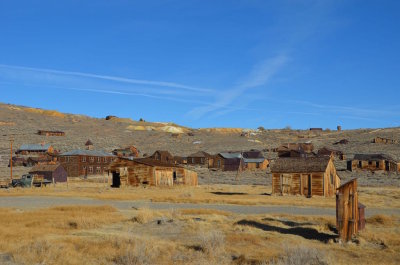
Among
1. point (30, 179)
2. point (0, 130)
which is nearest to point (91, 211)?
point (30, 179)

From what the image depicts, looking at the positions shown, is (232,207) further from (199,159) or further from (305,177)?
(199,159)

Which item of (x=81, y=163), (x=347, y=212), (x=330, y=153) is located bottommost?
(x=347, y=212)

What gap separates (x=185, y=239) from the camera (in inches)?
604

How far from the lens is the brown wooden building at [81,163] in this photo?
6781cm

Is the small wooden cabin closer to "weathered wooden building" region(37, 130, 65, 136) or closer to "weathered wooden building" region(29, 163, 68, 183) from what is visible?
"weathered wooden building" region(29, 163, 68, 183)

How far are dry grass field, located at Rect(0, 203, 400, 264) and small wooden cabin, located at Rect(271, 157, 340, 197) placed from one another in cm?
1560

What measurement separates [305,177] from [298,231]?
2046cm

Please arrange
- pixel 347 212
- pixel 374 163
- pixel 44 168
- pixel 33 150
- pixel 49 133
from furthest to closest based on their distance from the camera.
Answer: pixel 49 133
pixel 33 150
pixel 374 163
pixel 44 168
pixel 347 212

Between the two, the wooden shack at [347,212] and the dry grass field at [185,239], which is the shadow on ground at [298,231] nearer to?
the dry grass field at [185,239]

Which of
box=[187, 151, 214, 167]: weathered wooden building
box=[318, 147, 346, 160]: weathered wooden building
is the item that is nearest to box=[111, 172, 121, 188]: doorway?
box=[187, 151, 214, 167]: weathered wooden building

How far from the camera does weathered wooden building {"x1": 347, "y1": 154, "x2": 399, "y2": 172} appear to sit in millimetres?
68062

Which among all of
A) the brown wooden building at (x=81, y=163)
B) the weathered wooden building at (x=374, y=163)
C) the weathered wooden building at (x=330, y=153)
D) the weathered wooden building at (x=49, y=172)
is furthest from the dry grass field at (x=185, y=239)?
the weathered wooden building at (x=330, y=153)

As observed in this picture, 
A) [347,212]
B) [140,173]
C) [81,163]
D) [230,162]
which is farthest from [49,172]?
[347,212]

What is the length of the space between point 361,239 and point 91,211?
1393 centimetres
